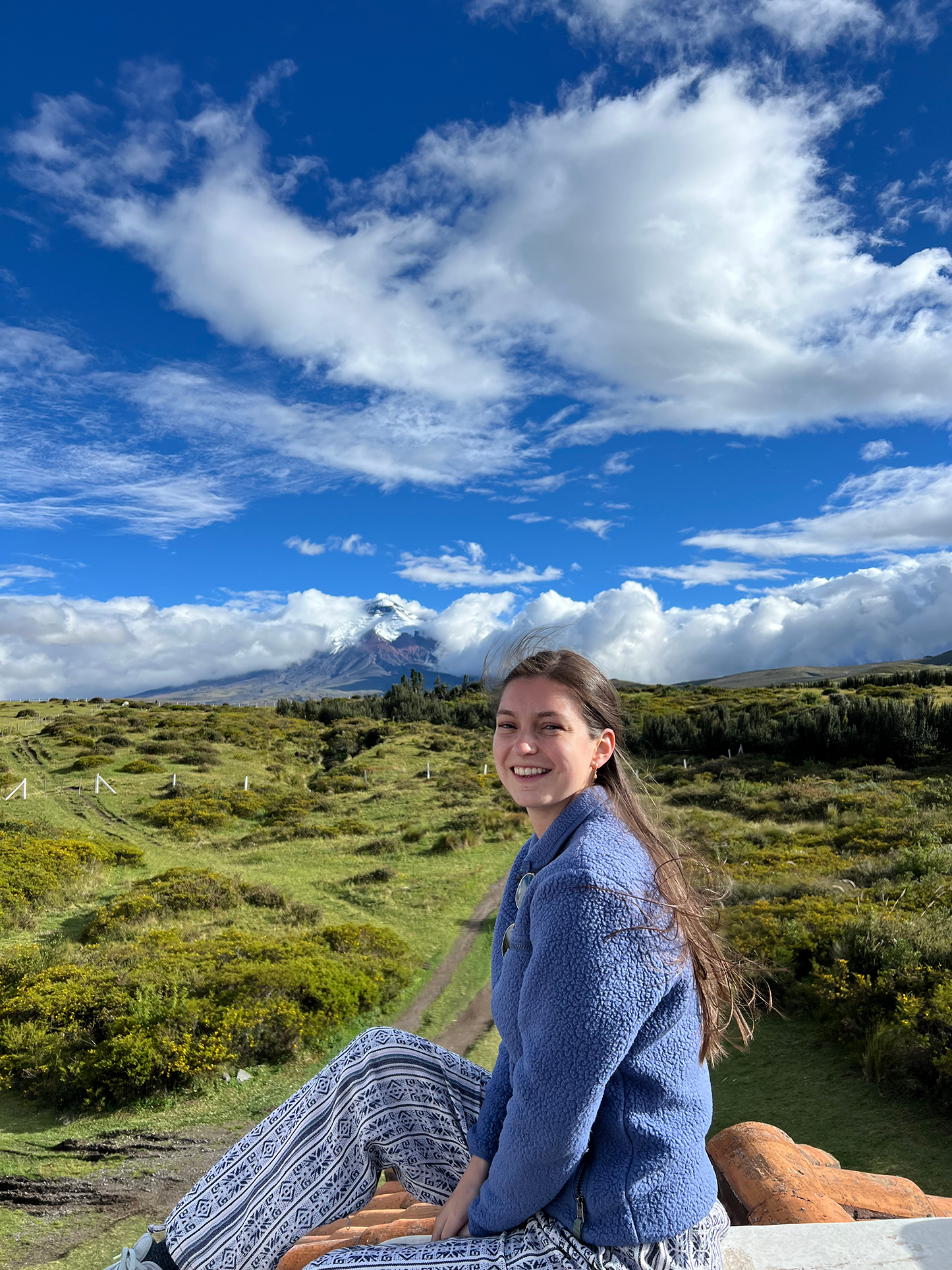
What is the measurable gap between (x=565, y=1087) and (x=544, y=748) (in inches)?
34.2

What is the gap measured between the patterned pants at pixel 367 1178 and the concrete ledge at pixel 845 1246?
19.7 inches

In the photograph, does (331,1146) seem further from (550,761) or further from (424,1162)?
(550,761)

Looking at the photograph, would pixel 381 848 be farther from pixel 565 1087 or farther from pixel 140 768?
pixel 565 1087

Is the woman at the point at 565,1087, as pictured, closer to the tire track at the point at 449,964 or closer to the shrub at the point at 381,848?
the tire track at the point at 449,964

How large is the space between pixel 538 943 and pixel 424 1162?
128cm

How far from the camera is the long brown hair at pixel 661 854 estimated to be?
1889 millimetres

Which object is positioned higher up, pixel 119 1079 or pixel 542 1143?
pixel 542 1143

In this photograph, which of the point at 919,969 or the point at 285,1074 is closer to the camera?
the point at 919,969

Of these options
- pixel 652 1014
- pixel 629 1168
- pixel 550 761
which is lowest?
pixel 629 1168

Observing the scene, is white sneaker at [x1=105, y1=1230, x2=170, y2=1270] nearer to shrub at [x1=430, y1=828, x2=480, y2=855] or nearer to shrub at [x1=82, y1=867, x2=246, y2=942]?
shrub at [x1=82, y1=867, x2=246, y2=942]

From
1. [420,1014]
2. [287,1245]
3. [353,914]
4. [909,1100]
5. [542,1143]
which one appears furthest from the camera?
[353,914]

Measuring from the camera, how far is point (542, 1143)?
5.66 feet

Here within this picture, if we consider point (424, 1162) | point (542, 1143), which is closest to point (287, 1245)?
point (424, 1162)

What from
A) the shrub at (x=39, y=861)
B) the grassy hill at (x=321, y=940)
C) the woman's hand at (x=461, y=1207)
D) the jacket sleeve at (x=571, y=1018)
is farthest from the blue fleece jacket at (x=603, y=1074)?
the shrub at (x=39, y=861)
